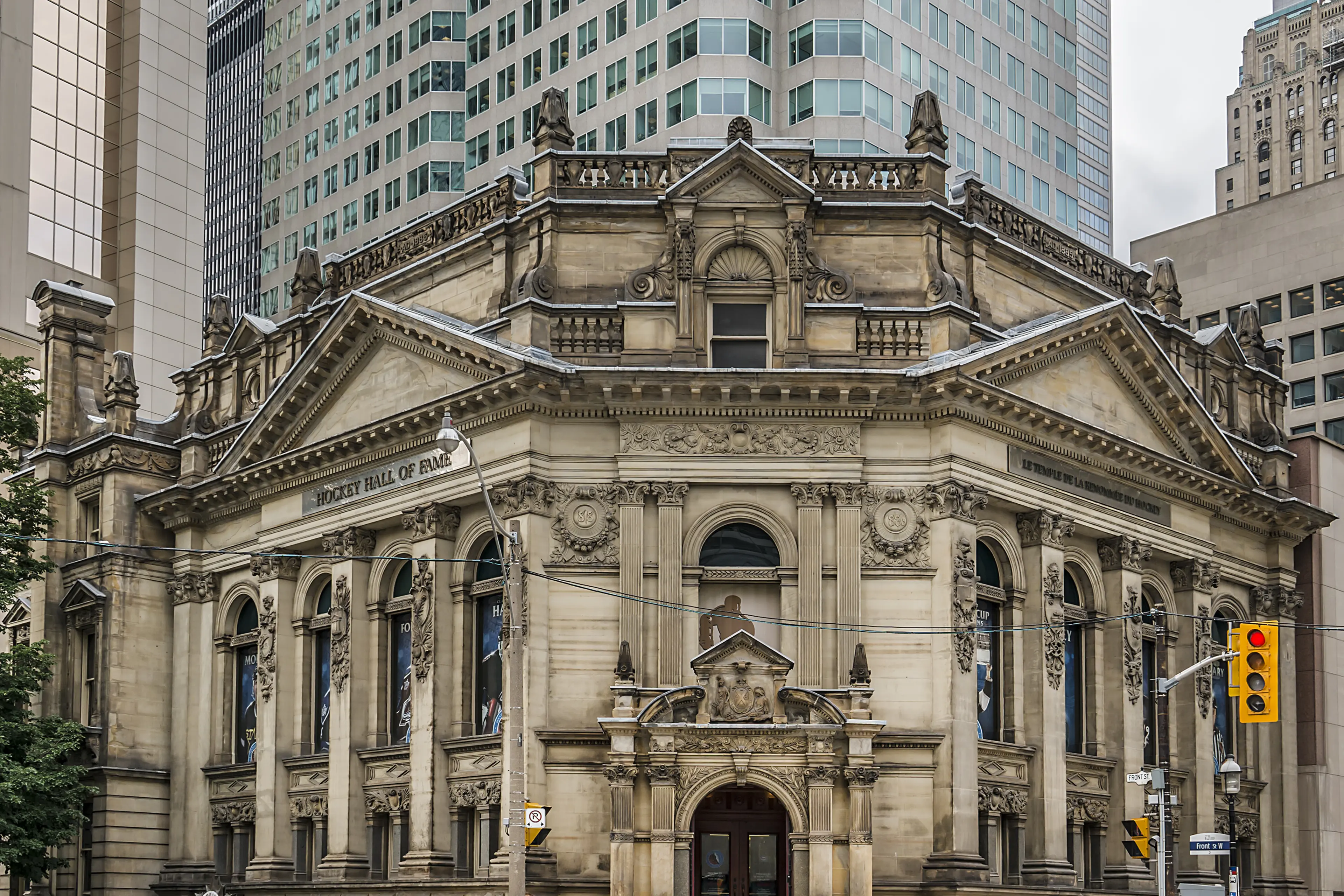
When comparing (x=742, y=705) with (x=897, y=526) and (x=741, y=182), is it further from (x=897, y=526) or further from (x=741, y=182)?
(x=741, y=182)

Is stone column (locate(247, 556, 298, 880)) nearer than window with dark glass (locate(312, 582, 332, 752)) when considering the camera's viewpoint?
Yes

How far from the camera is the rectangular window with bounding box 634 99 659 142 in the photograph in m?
79.3

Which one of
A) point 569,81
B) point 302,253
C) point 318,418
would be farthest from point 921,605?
point 569,81

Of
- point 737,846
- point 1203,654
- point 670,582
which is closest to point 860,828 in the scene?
point 737,846

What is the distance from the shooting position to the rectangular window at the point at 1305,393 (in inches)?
3361

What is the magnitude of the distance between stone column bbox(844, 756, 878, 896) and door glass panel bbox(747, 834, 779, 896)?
100 inches

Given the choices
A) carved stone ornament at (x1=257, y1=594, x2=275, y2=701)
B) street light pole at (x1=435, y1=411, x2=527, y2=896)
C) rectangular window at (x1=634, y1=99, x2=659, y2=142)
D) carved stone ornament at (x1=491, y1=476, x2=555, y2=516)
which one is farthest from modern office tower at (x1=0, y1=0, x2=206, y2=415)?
street light pole at (x1=435, y1=411, x2=527, y2=896)

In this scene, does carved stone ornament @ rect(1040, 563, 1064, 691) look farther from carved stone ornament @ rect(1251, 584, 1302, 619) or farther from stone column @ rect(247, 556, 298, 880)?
stone column @ rect(247, 556, 298, 880)

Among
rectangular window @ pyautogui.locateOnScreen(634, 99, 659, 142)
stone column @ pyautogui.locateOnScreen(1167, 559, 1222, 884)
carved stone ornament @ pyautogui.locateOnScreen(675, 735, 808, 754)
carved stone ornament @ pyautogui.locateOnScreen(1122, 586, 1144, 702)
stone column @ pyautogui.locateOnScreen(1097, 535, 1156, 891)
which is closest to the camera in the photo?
carved stone ornament @ pyautogui.locateOnScreen(675, 735, 808, 754)

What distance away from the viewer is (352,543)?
47562mm

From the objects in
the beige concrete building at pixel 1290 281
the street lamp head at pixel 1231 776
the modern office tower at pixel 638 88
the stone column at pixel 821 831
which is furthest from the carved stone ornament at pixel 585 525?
the beige concrete building at pixel 1290 281

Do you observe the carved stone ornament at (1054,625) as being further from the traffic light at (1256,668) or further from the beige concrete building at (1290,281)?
the beige concrete building at (1290,281)

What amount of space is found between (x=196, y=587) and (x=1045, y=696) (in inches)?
962

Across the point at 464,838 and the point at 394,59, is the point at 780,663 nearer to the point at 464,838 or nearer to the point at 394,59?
the point at 464,838
